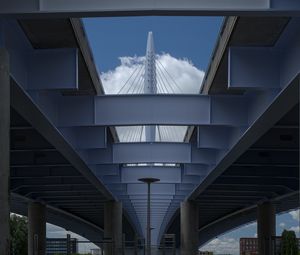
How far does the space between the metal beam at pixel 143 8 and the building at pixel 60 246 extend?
25.4 m

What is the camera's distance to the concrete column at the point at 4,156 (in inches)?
520

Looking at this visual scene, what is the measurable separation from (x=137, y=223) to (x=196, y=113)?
50.6 metres

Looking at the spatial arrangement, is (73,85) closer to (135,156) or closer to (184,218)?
(135,156)

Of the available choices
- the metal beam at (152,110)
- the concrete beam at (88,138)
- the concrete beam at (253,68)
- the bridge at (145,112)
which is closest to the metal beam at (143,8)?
the bridge at (145,112)

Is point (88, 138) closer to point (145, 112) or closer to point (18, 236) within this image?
point (145, 112)

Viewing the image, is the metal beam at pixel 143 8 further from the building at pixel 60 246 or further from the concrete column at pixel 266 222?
the concrete column at pixel 266 222

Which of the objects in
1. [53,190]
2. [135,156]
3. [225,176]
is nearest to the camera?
[135,156]

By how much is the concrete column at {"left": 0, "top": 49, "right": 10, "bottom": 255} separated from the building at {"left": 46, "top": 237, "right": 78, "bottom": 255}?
985 inches

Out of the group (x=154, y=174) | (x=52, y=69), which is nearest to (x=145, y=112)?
(x=52, y=69)

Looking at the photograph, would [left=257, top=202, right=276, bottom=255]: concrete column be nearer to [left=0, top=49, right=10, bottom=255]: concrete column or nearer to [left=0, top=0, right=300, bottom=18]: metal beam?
[left=0, top=0, right=300, bottom=18]: metal beam

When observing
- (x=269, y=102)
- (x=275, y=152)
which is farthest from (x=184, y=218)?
(x=269, y=102)

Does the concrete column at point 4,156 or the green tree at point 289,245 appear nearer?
the concrete column at point 4,156

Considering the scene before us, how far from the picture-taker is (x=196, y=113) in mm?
24062

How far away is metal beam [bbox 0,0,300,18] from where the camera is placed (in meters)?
13.9
